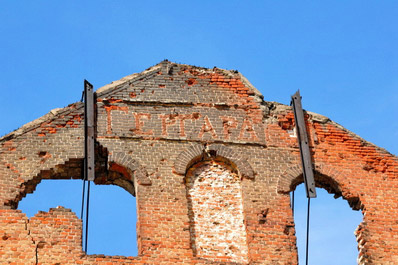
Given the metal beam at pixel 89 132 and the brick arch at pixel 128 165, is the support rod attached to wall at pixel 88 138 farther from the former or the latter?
the brick arch at pixel 128 165

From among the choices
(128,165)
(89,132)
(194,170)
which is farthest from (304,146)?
(89,132)

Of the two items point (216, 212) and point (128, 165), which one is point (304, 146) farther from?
point (128, 165)

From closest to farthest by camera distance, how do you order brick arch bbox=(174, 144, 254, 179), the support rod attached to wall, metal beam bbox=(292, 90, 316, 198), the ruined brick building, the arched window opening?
1. the ruined brick building
2. the arched window opening
3. the support rod attached to wall
4. brick arch bbox=(174, 144, 254, 179)
5. metal beam bbox=(292, 90, 316, 198)

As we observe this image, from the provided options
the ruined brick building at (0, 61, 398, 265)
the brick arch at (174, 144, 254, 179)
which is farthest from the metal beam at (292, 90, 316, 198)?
the brick arch at (174, 144, 254, 179)

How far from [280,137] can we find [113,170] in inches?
124

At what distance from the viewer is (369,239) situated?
18.9m

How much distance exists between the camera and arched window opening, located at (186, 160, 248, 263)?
1836cm

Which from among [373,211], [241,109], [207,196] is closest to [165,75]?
[241,109]

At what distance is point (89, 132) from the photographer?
1944cm

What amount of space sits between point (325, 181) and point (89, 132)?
4307 mm

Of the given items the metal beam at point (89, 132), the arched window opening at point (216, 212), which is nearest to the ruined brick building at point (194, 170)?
the arched window opening at point (216, 212)

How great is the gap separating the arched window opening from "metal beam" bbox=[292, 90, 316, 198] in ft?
4.00

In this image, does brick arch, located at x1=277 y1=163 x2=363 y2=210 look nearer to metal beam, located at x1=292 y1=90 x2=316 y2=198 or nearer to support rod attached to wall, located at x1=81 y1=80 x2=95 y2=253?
metal beam, located at x1=292 y1=90 x2=316 y2=198

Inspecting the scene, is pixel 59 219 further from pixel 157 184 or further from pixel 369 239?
pixel 369 239
